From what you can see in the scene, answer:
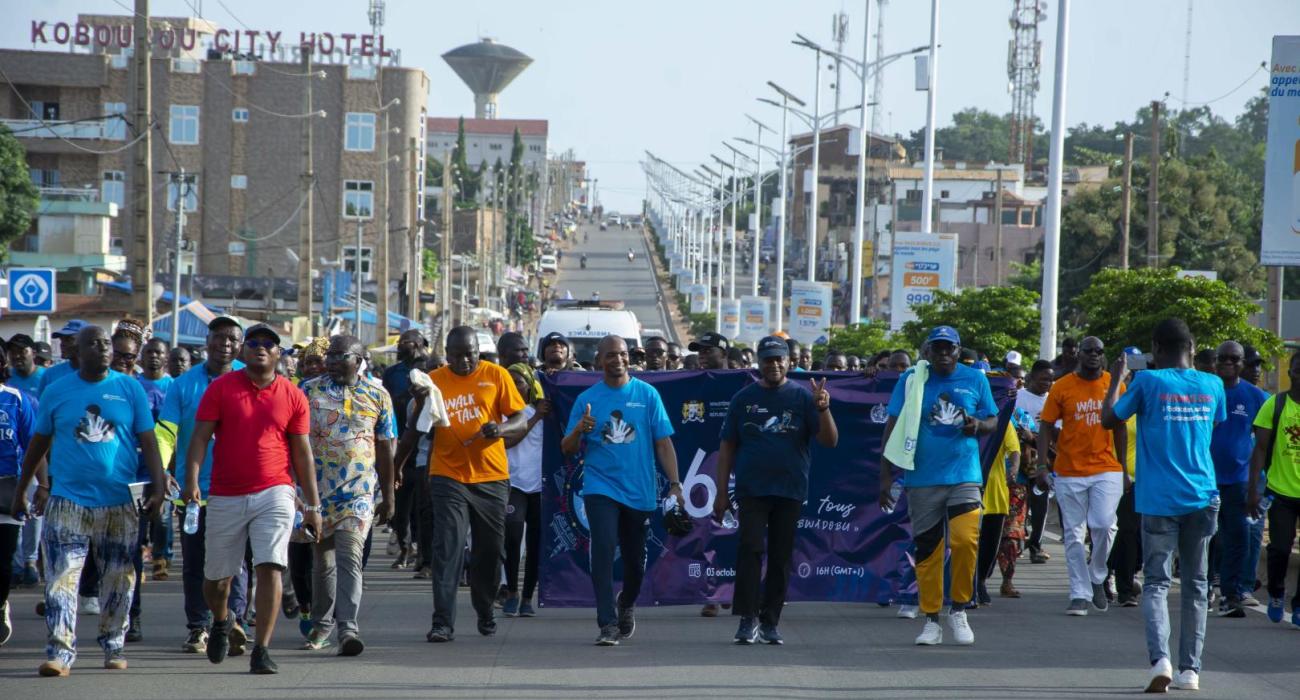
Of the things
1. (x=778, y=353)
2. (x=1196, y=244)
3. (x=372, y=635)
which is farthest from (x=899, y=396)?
(x=1196, y=244)

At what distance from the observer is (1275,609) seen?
1129 centimetres

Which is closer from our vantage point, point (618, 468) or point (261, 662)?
point (261, 662)

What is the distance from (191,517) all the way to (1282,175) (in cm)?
1439

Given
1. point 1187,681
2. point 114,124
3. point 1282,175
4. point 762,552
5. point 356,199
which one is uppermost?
point 114,124

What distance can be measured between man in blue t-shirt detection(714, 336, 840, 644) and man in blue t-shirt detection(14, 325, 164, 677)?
11.2ft

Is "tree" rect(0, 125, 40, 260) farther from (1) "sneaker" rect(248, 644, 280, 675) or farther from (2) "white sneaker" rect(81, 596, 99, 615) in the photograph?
(1) "sneaker" rect(248, 644, 280, 675)

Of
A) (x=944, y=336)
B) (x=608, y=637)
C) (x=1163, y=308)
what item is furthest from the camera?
(x=1163, y=308)

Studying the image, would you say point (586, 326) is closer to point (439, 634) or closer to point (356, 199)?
point (439, 634)

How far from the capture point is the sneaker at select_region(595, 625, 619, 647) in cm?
994

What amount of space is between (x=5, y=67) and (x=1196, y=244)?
50.1 metres

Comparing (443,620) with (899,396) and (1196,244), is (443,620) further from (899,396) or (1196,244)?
(1196,244)

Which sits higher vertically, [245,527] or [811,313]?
[811,313]

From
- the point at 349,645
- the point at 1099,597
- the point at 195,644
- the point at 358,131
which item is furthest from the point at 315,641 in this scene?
the point at 358,131

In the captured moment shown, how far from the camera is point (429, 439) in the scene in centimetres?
1327
